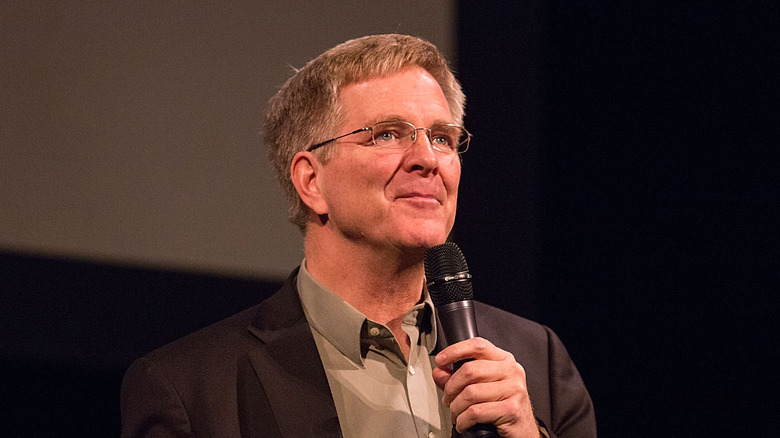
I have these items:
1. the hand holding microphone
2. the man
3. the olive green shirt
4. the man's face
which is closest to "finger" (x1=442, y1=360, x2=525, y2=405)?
the hand holding microphone

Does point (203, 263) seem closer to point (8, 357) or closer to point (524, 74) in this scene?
point (8, 357)

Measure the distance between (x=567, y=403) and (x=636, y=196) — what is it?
1450 millimetres

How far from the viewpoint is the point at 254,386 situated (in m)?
1.75

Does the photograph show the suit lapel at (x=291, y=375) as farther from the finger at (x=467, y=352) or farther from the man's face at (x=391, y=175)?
the finger at (x=467, y=352)

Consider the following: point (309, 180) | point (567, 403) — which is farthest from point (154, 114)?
Result: point (567, 403)

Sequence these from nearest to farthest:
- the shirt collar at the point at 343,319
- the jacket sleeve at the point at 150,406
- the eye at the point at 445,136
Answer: the jacket sleeve at the point at 150,406 → the shirt collar at the point at 343,319 → the eye at the point at 445,136

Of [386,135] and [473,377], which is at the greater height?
[386,135]

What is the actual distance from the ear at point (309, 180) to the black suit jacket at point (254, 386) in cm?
23

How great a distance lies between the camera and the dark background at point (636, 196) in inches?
120

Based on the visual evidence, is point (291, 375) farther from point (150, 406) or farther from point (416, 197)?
point (416, 197)

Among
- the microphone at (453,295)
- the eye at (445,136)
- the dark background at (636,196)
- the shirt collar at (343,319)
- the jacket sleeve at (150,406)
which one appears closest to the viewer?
the microphone at (453,295)

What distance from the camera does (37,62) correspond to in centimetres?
233

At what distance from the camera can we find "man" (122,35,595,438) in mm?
1714

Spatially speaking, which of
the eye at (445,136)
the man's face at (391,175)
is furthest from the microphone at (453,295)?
the eye at (445,136)
